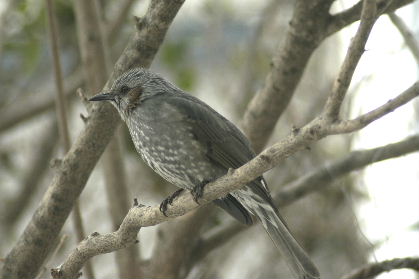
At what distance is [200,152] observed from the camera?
3.75 m

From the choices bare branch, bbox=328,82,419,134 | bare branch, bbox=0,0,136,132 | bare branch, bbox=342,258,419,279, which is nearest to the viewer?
bare branch, bbox=328,82,419,134

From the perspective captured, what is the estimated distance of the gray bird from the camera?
12.2 ft

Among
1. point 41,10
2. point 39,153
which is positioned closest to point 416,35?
point 41,10

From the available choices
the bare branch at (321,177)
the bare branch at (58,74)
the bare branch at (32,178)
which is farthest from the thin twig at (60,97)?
the bare branch at (32,178)

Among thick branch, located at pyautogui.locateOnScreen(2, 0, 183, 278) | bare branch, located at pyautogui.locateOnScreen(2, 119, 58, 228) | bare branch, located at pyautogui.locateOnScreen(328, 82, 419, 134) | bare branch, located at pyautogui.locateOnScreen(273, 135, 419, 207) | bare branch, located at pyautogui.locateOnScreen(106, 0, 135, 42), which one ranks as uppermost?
bare branch, located at pyautogui.locateOnScreen(106, 0, 135, 42)

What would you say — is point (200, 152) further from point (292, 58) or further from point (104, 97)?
point (292, 58)

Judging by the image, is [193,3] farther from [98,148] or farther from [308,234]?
[98,148]

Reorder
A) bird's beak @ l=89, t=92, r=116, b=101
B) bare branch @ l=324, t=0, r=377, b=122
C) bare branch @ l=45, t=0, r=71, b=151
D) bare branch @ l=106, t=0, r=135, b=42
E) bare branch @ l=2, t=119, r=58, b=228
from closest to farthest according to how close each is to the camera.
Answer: bare branch @ l=324, t=0, r=377, b=122
bird's beak @ l=89, t=92, r=116, b=101
bare branch @ l=45, t=0, r=71, b=151
bare branch @ l=106, t=0, r=135, b=42
bare branch @ l=2, t=119, r=58, b=228

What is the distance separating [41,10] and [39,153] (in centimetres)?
144

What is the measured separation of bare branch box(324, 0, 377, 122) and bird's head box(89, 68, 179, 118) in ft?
5.62

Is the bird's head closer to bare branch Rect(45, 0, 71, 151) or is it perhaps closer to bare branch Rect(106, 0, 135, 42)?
bare branch Rect(45, 0, 71, 151)

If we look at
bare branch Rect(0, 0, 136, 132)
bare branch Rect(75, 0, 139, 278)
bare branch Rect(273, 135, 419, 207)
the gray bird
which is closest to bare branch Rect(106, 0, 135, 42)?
bare branch Rect(0, 0, 136, 132)

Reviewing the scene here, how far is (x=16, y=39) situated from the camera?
585 cm

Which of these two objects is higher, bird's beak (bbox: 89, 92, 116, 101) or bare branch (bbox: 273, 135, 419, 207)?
bird's beak (bbox: 89, 92, 116, 101)
